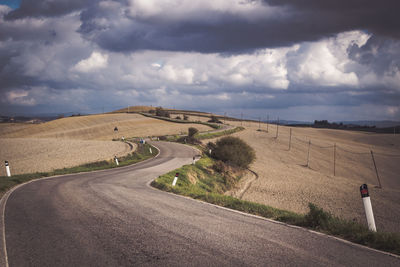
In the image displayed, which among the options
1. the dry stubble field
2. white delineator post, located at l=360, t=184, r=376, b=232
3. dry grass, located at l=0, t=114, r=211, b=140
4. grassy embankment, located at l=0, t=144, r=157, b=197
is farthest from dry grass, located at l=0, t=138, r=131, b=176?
white delineator post, located at l=360, t=184, r=376, b=232

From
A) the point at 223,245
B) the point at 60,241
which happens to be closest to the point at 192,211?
the point at 223,245

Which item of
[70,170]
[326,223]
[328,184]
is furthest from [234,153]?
[326,223]

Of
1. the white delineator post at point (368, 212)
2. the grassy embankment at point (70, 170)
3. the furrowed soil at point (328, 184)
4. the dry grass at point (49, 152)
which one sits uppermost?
the white delineator post at point (368, 212)

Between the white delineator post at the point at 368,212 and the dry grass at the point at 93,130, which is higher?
the white delineator post at the point at 368,212

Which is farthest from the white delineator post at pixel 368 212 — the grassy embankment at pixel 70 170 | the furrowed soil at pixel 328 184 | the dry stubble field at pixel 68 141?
the dry stubble field at pixel 68 141

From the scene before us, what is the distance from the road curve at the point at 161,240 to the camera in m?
5.12

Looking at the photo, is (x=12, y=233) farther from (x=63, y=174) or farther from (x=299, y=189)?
(x=299, y=189)

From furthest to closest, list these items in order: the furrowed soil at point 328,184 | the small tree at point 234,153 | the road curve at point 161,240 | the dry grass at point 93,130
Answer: the dry grass at point 93,130
the small tree at point 234,153
the furrowed soil at point 328,184
the road curve at point 161,240

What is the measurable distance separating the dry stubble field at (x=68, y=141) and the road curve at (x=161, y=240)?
2080cm

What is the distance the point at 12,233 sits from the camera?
22.5 feet

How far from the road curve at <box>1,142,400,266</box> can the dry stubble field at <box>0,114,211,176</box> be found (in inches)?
819

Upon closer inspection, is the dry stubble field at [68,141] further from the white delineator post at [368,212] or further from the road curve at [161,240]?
the white delineator post at [368,212]

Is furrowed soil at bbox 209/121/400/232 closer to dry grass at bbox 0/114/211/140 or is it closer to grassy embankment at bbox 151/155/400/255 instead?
grassy embankment at bbox 151/155/400/255

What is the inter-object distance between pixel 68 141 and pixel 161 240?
4882 cm
